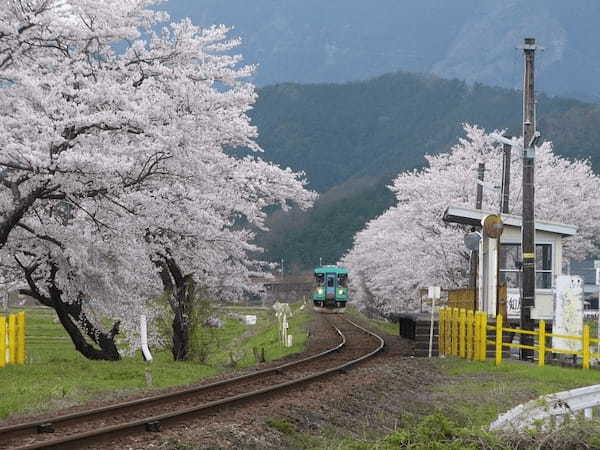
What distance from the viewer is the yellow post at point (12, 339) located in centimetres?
1936

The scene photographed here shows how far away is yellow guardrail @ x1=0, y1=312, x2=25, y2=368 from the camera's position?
61.6ft

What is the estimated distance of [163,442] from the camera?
28.7 ft

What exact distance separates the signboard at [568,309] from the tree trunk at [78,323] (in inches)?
420

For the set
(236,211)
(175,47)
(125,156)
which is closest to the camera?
(125,156)

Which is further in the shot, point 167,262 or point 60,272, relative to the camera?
point 167,262

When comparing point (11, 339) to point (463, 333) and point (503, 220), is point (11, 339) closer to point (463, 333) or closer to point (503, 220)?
point (463, 333)

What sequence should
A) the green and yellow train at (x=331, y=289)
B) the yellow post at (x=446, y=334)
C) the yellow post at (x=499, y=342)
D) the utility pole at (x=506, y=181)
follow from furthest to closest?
the green and yellow train at (x=331, y=289) → the utility pole at (x=506, y=181) → the yellow post at (x=446, y=334) → the yellow post at (x=499, y=342)

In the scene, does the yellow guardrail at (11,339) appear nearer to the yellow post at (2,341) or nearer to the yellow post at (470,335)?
the yellow post at (2,341)

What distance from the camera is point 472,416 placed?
38.7ft

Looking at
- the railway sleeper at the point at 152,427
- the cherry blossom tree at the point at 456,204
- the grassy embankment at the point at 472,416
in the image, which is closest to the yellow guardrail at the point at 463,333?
the grassy embankment at the point at 472,416

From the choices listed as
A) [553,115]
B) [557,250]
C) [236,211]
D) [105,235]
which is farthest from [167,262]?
[553,115]

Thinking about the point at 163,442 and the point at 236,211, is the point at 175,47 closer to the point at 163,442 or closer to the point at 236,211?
the point at 236,211

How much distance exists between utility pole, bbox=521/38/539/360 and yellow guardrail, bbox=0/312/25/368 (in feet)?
35.8

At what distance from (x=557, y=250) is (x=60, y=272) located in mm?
13090
